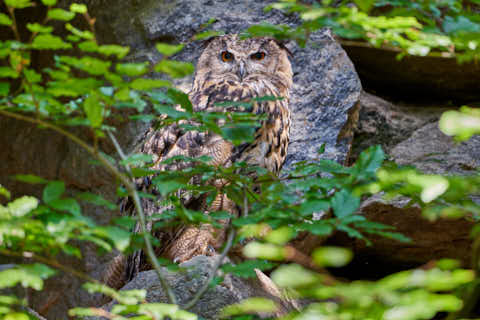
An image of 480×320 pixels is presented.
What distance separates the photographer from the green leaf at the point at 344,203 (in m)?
1.03

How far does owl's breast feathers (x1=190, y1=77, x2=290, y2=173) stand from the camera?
2742 millimetres

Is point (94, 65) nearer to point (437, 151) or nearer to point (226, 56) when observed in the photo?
point (226, 56)

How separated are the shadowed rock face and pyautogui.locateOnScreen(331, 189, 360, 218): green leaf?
8.49 ft

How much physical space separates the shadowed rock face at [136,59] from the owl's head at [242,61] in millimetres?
482

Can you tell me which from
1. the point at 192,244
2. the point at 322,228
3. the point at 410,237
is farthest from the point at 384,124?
the point at 322,228

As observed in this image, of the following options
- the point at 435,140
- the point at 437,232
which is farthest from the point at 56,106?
the point at 435,140

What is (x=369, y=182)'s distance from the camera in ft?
3.67

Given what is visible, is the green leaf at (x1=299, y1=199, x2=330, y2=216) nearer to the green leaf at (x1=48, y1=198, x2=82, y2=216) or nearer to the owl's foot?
the green leaf at (x1=48, y1=198, x2=82, y2=216)

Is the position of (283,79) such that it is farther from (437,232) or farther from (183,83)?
(437,232)

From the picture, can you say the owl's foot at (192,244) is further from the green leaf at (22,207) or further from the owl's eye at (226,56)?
the green leaf at (22,207)

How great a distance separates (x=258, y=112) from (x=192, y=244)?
793 millimetres

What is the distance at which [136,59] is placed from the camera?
4113 millimetres

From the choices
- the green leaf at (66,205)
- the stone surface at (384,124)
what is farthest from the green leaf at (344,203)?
the stone surface at (384,124)

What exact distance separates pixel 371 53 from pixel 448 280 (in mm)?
3538
